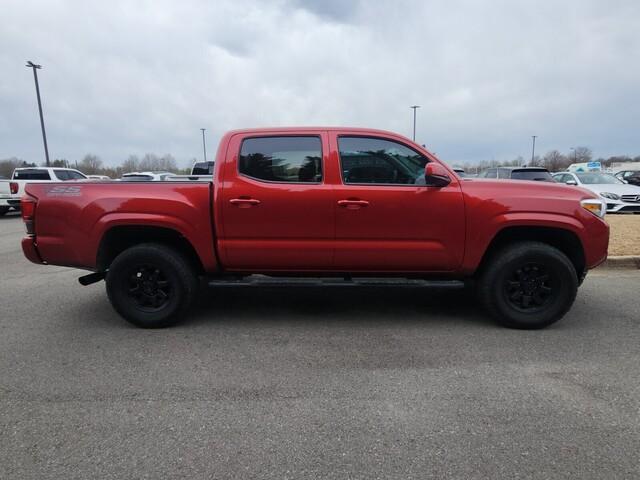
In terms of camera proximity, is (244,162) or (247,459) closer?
(247,459)

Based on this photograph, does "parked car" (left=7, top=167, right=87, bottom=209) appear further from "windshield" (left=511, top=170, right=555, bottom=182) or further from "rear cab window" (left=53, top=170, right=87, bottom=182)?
"windshield" (left=511, top=170, right=555, bottom=182)

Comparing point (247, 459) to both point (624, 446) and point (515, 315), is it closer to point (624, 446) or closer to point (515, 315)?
point (624, 446)

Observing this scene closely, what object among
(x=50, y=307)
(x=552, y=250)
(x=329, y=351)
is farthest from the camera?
(x=50, y=307)

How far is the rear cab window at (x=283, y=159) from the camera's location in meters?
3.96

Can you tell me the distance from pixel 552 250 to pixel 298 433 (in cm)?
299

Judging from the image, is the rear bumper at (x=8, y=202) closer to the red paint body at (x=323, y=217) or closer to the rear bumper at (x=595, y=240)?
the red paint body at (x=323, y=217)

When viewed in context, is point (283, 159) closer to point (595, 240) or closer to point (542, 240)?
point (542, 240)

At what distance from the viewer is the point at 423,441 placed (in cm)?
237

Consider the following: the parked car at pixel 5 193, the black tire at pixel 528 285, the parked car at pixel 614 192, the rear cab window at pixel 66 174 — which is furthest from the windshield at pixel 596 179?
the parked car at pixel 5 193

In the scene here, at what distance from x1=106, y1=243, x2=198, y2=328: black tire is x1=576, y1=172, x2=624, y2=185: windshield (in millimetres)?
15365

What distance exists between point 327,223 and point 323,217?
71 mm

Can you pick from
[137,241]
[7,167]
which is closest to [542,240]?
[137,241]

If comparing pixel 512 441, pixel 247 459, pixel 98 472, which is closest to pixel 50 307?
pixel 98 472

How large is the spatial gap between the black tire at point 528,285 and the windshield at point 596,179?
13062 mm
